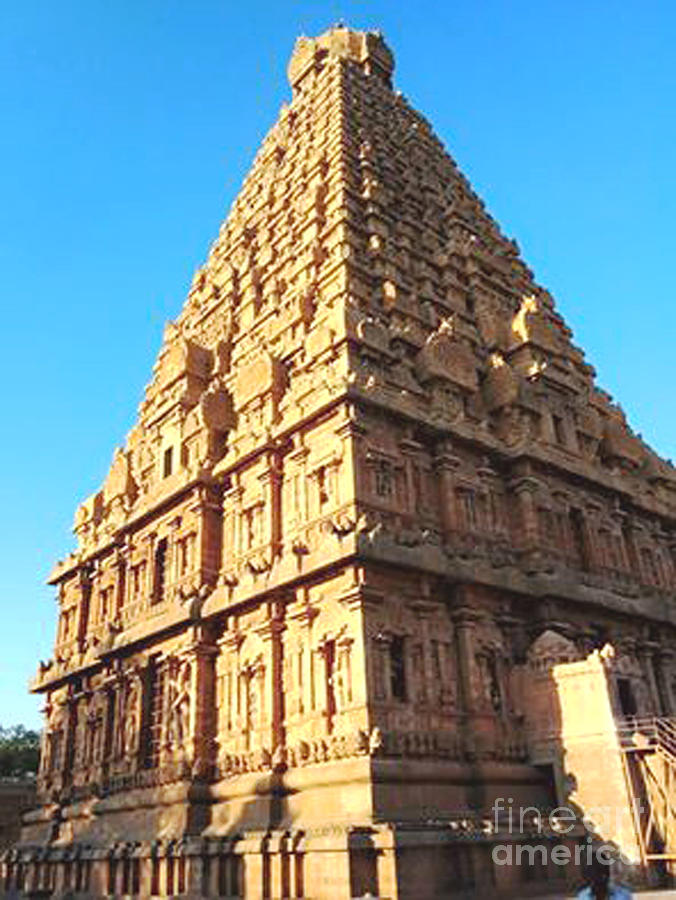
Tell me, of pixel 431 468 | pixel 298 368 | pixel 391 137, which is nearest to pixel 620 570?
pixel 431 468

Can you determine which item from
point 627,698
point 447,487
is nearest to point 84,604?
point 447,487

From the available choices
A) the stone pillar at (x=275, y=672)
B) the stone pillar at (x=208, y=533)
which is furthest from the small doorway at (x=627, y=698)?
the stone pillar at (x=208, y=533)

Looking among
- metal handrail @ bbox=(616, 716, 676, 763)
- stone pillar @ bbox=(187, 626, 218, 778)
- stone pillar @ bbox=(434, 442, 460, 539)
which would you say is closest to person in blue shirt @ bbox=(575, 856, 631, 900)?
metal handrail @ bbox=(616, 716, 676, 763)

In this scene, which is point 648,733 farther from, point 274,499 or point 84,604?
point 84,604

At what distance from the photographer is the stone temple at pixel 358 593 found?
16.7 metres

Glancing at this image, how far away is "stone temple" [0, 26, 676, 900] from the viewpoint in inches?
658

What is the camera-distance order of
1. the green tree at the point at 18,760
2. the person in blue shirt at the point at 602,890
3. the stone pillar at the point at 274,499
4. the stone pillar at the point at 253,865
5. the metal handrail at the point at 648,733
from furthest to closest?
1. the green tree at the point at 18,760
2. the stone pillar at the point at 274,499
3. the metal handrail at the point at 648,733
4. the stone pillar at the point at 253,865
5. the person in blue shirt at the point at 602,890

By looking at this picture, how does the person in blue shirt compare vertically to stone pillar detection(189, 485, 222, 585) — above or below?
below

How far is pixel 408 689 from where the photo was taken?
17719 millimetres

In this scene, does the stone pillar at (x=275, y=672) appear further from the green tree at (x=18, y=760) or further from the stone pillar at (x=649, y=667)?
the green tree at (x=18, y=760)

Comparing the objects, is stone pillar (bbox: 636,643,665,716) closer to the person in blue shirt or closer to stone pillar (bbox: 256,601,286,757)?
stone pillar (bbox: 256,601,286,757)

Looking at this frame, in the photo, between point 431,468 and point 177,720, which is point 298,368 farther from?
point 177,720

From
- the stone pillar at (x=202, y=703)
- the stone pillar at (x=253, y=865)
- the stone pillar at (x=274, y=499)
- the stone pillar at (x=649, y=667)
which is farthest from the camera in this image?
the stone pillar at (x=649, y=667)

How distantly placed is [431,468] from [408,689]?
250 inches
